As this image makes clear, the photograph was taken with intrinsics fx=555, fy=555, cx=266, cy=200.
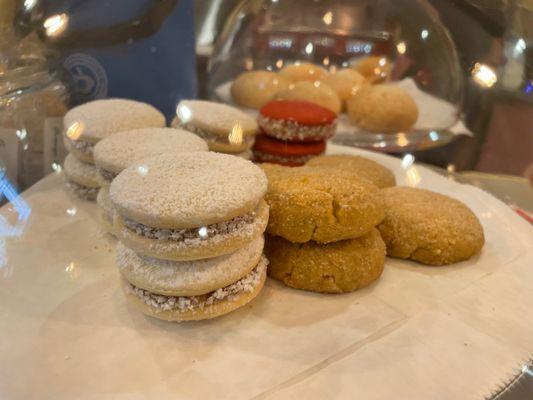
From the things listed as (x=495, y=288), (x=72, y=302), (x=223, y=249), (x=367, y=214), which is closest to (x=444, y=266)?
(x=495, y=288)

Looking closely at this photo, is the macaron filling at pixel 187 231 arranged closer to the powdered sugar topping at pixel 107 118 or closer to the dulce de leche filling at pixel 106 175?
the dulce de leche filling at pixel 106 175

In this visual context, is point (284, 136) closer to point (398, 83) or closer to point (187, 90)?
point (187, 90)

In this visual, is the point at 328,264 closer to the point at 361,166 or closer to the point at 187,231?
the point at 187,231

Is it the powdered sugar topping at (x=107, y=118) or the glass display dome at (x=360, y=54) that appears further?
the glass display dome at (x=360, y=54)

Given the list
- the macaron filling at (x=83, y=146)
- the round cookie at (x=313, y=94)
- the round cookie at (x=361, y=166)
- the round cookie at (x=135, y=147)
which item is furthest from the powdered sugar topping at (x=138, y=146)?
the round cookie at (x=313, y=94)

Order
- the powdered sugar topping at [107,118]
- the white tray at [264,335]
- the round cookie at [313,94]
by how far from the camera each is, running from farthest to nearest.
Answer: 1. the round cookie at [313,94]
2. the powdered sugar topping at [107,118]
3. the white tray at [264,335]

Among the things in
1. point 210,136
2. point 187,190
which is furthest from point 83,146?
point 187,190
